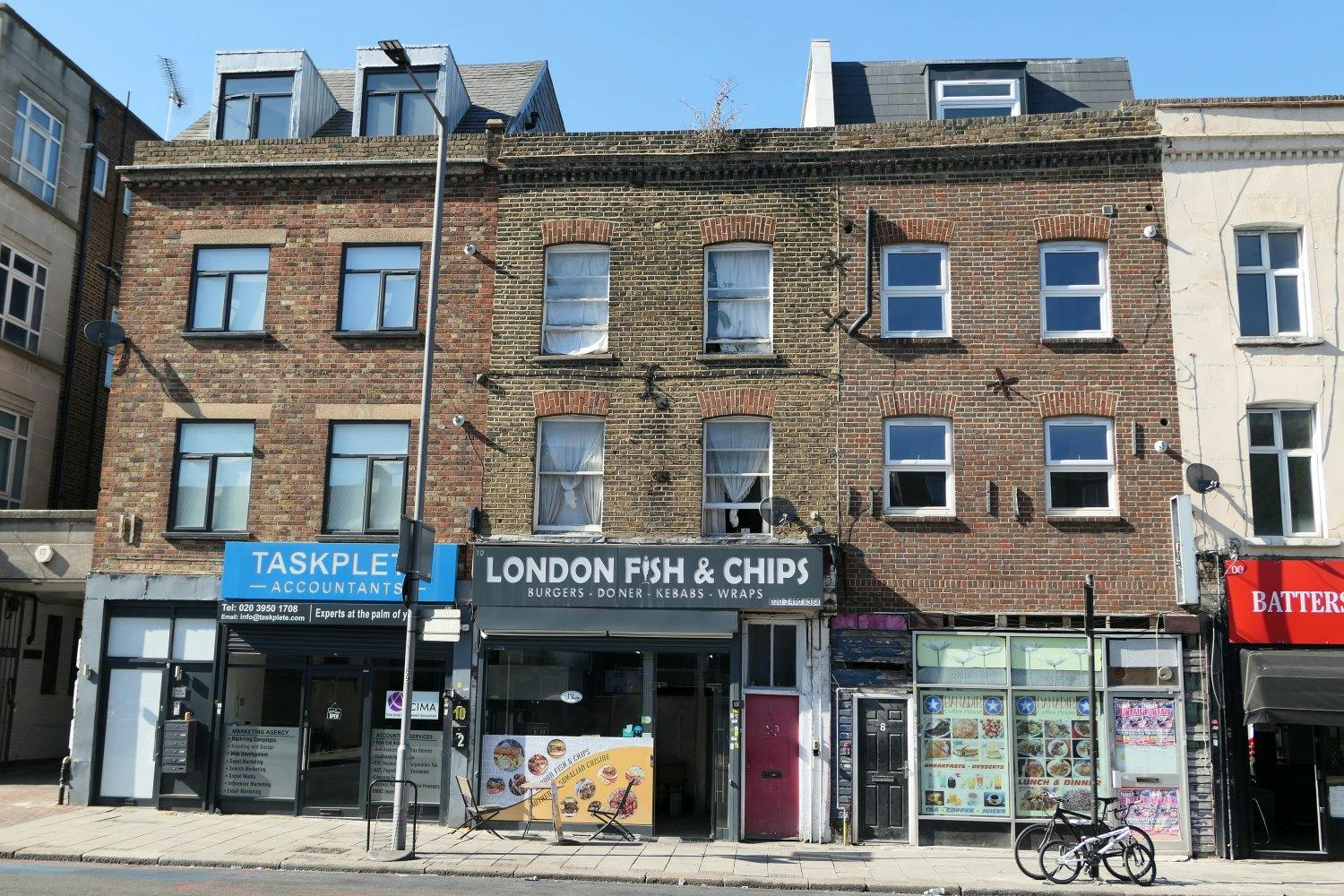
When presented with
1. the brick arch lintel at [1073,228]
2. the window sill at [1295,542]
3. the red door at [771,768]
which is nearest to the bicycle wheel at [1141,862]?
the red door at [771,768]

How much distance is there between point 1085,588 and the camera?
14867mm

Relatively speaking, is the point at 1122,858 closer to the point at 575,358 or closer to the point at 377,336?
the point at 575,358

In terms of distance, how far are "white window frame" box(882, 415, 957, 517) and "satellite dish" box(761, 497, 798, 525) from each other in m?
1.39

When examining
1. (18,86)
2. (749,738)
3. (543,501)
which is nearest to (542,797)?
(749,738)

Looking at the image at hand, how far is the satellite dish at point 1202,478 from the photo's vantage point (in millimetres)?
16781

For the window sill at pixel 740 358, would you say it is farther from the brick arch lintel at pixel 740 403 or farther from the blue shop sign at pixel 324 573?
the blue shop sign at pixel 324 573

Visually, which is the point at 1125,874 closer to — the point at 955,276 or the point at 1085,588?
the point at 1085,588

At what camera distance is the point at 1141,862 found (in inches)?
547

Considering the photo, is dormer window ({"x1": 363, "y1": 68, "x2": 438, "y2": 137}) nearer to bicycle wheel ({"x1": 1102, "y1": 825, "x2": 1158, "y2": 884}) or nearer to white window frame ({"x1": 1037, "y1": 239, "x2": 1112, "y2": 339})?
white window frame ({"x1": 1037, "y1": 239, "x2": 1112, "y2": 339})

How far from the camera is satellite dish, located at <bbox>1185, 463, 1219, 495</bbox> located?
16.8m

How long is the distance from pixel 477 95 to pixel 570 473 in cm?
877

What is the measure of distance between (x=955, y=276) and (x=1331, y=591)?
7016mm

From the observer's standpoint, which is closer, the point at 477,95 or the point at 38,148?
the point at 477,95

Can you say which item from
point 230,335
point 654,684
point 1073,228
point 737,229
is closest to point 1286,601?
point 1073,228
